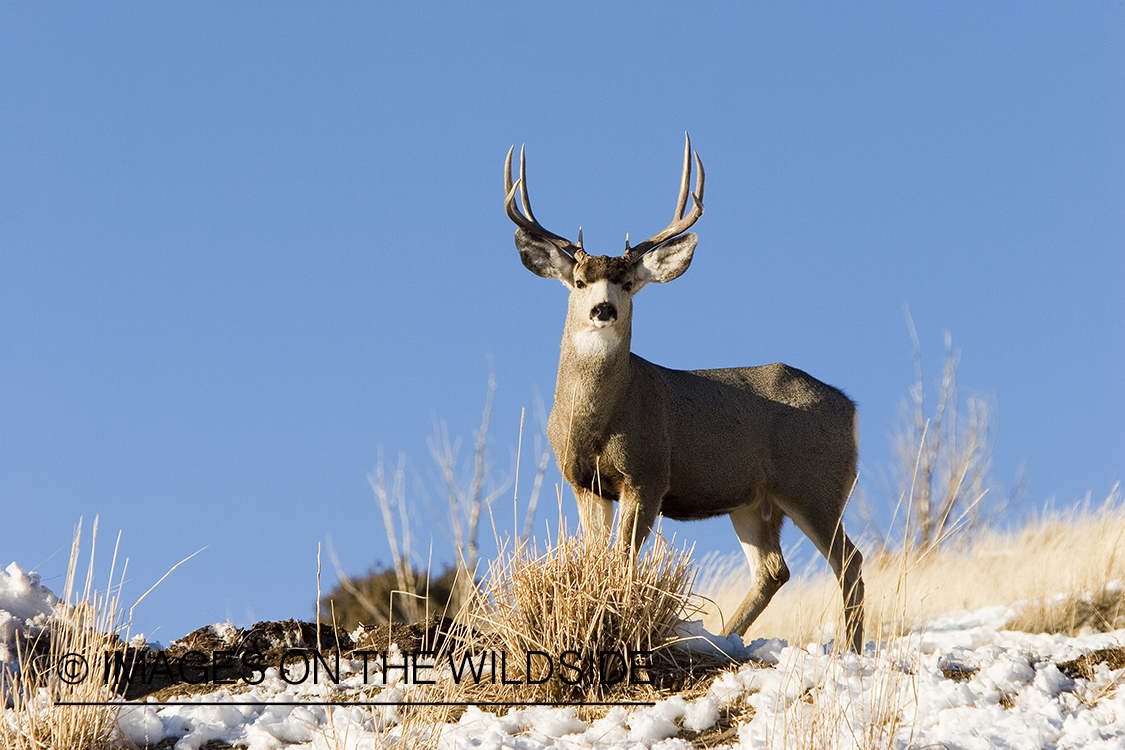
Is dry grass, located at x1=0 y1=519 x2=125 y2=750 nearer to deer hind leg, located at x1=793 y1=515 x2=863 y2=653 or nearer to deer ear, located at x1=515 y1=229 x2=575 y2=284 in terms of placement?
deer ear, located at x1=515 y1=229 x2=575 y2=284

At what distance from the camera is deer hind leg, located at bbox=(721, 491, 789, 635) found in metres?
8.23

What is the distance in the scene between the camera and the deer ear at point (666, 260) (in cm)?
761

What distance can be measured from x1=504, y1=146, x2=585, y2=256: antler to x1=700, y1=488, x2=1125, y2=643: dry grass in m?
A: 2.51

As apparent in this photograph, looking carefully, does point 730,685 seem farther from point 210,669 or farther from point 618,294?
point 210,669

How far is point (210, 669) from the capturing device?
22.5ft

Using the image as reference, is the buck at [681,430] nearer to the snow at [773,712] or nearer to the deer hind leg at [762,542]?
the deer hind leg at [762,542]

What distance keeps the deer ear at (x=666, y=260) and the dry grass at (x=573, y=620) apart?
2.00 m

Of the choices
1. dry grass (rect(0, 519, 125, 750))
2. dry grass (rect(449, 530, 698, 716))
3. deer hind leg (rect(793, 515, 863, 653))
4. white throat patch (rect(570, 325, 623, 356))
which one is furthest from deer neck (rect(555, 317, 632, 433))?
dry grass (rect(0, 519, 125, 750))

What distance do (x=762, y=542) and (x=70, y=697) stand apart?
4593mm

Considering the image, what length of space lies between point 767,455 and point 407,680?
121 inches

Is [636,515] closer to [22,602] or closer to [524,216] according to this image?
[524,216]

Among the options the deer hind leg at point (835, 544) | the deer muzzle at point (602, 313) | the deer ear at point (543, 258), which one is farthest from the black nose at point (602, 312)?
the deer hind leg at point (835, 544)

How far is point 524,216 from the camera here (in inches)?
312

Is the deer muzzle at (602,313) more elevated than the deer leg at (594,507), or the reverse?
the deer muzzle at (602,313)
